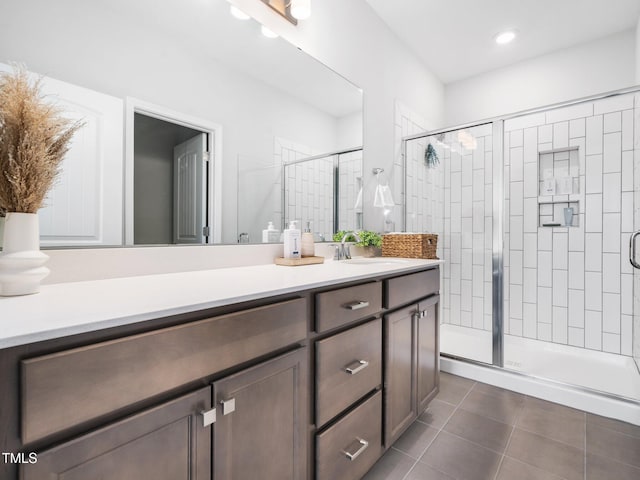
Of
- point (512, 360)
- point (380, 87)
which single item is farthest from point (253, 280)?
point (512, 360)

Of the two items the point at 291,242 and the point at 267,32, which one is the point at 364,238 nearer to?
the point at 291,242

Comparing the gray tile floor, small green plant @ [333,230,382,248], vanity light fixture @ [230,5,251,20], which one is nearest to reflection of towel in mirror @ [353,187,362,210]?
small green plant @ [333,230,382,248]

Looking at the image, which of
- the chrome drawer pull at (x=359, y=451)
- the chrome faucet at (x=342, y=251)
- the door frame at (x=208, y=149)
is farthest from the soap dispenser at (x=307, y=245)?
the chrome drawer pull at (x=359, y=451)

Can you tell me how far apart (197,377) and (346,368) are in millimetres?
565

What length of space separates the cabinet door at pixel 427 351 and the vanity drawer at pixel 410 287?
0.20 feet

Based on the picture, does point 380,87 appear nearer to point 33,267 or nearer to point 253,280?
point 253,280

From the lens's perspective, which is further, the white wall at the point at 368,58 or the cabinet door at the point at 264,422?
the white wall at the point at 368,58

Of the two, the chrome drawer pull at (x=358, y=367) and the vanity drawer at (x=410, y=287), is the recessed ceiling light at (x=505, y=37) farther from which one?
the chrome drawer pull at (x=358, y=367)

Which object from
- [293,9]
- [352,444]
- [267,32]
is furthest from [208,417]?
[293,9]

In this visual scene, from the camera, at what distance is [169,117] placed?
1174 mm

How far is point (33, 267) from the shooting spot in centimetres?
73

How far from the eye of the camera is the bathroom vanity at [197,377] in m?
0.50

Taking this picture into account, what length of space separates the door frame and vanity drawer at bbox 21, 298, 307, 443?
0.58m

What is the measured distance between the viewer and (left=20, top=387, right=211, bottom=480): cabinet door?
510 mm
